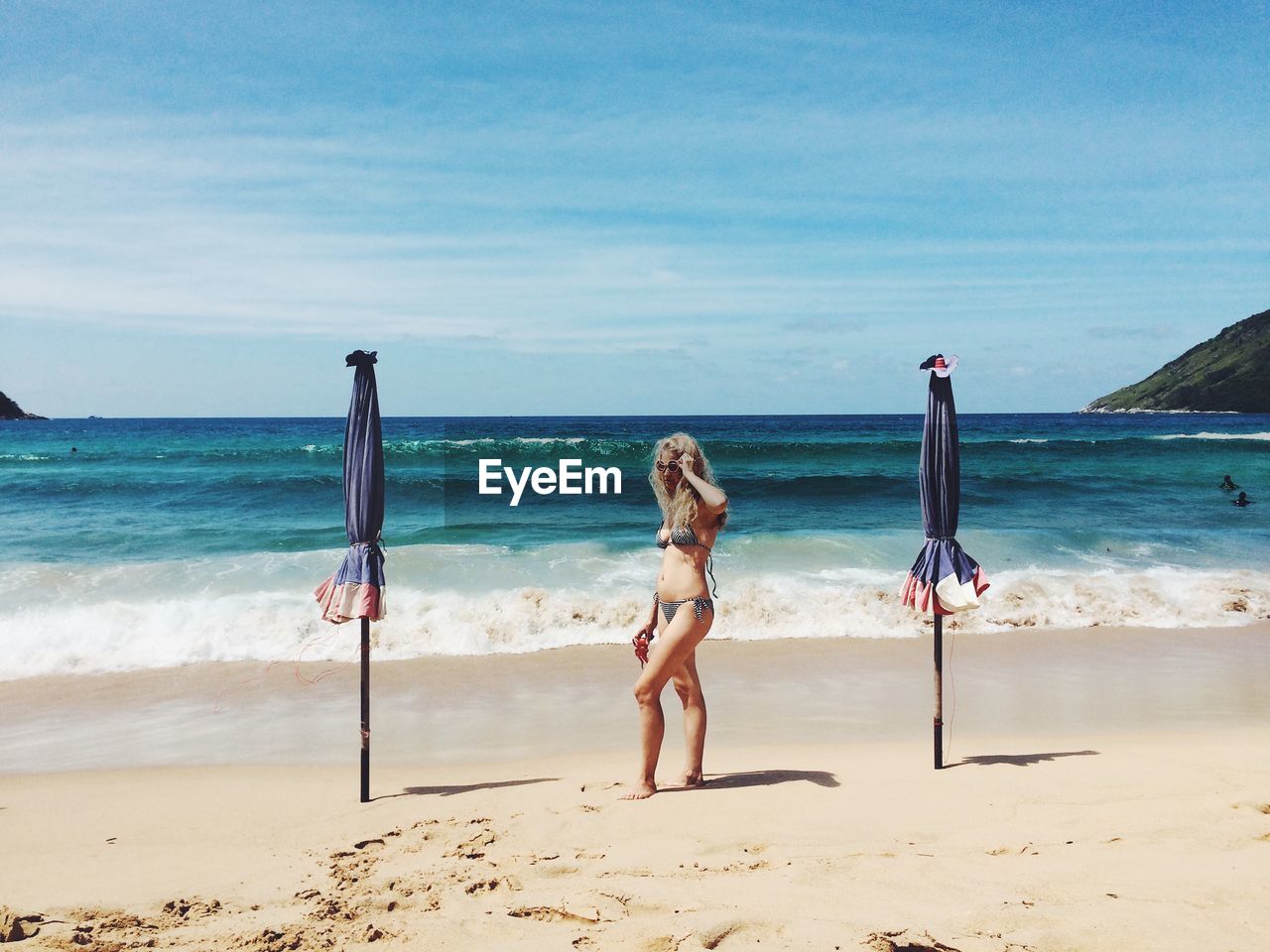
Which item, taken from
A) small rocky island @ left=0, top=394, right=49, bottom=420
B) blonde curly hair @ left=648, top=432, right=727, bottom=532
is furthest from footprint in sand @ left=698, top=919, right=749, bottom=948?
small rocky island @ left=0, top=394, right=49, bottom=420

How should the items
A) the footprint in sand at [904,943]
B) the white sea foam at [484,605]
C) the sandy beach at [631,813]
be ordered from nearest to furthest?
the footprint in sand at [904,943], the sandy beach at [631,813], the white sea foam at [484,605]

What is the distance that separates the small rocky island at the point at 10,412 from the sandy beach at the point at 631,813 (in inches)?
4230

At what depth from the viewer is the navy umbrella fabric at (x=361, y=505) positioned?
5355 millimetres

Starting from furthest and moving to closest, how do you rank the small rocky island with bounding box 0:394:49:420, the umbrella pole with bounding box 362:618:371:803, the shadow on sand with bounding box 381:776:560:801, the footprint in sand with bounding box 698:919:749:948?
the small rocky island with bounding box 0:394:49:420 < the shadow on sand with bounding box 381:776:560:801 < the umbrella pole with bounding box 362:618:371:803 < the footprint in sand with bounding box 698:919:749:948

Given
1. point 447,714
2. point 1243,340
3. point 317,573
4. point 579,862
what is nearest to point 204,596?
point 317,573

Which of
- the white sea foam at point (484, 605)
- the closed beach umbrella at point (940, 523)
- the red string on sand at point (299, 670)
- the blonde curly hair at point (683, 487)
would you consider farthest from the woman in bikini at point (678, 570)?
the white sea foam at point (484, 605)

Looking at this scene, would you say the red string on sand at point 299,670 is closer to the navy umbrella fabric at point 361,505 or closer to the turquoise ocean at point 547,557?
the turquoise ocean at point 547,557

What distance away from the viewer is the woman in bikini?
16.2 ft

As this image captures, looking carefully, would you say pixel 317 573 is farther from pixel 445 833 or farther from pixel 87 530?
pixel 445 833

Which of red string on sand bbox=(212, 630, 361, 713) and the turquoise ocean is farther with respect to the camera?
the turquoise ocean

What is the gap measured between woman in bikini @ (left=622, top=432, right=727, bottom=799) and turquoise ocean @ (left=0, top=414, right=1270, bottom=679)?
5.25 m

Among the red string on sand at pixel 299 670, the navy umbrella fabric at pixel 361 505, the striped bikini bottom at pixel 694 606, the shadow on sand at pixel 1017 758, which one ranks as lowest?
the red string on sand at pixel 299 670

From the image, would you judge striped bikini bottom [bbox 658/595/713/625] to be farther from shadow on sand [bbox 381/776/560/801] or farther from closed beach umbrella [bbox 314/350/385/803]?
closed beach umbrella [bbox 314/350/385/803]

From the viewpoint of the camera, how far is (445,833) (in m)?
4.82
